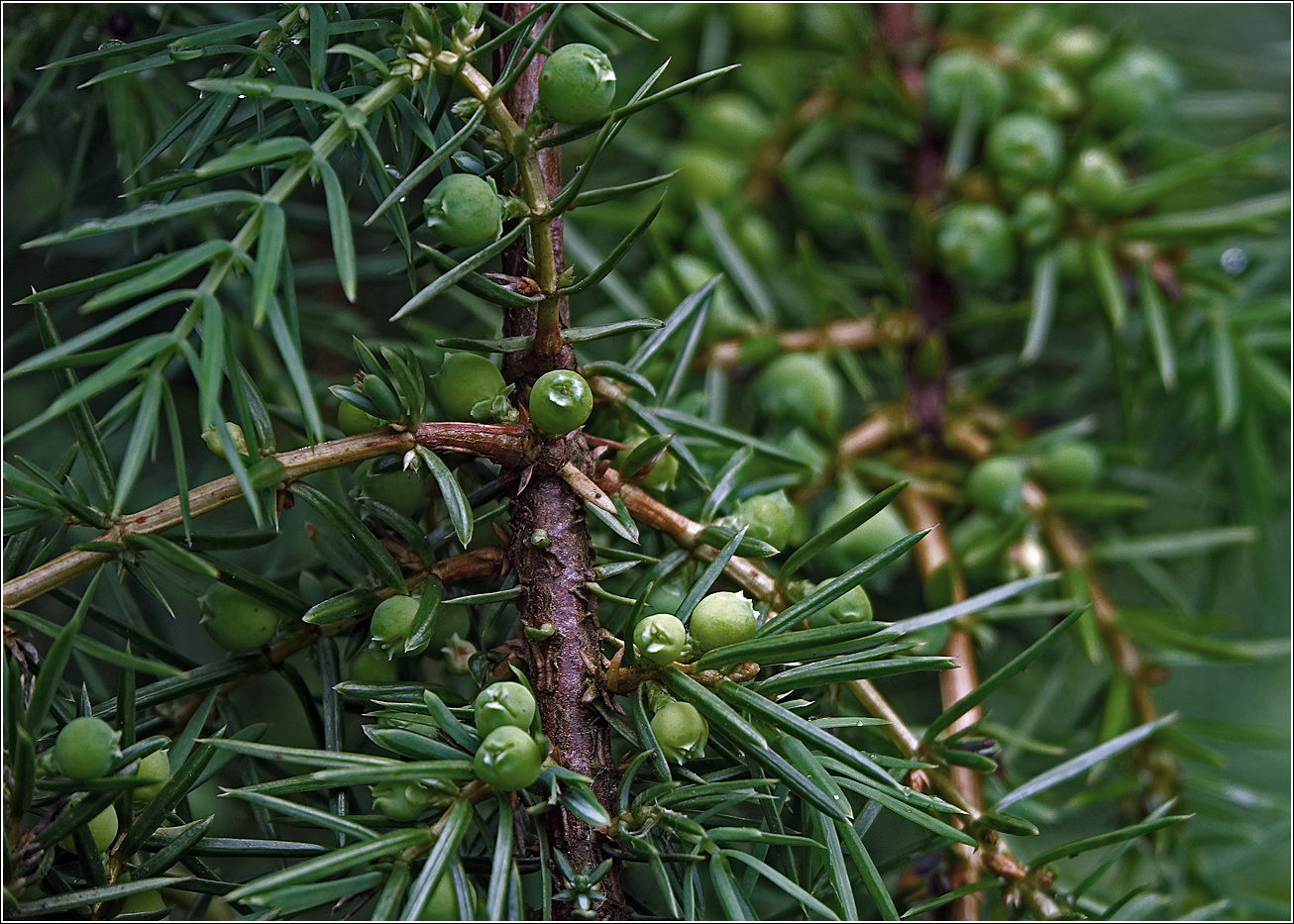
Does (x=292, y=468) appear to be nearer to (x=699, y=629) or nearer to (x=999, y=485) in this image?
(x=699, y=629)

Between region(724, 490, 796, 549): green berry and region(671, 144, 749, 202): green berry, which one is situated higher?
region(671, 144, 749, 202): green berry

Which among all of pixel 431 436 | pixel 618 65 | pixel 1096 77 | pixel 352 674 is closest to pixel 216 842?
pixel 352 674

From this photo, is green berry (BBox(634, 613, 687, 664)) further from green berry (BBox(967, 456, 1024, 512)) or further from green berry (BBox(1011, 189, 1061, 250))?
green berry (BBox(1011, 189, 1061, 250))

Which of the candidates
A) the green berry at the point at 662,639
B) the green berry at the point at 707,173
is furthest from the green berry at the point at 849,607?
the green berry at the point at 707,173

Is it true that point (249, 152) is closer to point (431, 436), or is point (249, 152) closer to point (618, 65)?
point (431, 436)

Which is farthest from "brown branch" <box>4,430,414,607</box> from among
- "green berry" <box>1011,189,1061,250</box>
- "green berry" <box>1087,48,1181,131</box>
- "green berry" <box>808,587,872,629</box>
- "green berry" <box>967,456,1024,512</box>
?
"green berry" <box>1087,48,1181,131</box>

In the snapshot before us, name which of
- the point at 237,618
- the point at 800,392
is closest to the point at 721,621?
the point at 237,618
